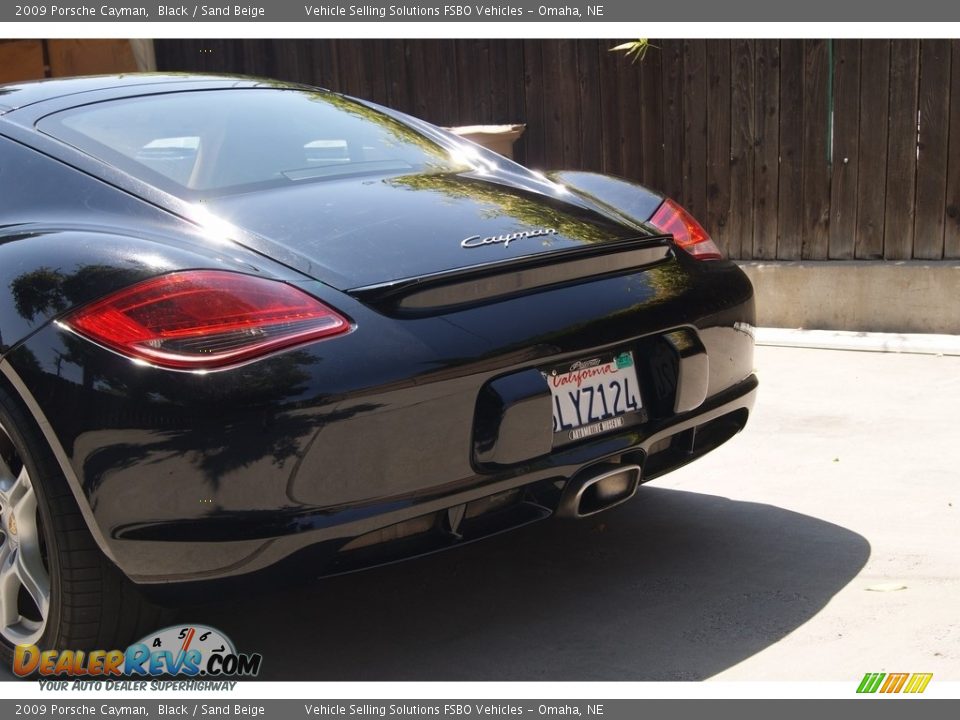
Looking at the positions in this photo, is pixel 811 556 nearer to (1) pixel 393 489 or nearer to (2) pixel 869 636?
(2) pixel 869 636

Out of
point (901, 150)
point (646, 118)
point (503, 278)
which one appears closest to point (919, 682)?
point (503, 278)

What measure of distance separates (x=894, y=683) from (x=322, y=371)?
1.53 m

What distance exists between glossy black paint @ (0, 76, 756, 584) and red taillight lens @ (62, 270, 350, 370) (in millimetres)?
36

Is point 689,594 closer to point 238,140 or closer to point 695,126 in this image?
point 238,140

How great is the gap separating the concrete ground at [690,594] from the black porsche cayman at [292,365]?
39 cm

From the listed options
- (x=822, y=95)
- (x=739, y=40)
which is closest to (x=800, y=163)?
(x=822, y=95)

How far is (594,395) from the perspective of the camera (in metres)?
2.88

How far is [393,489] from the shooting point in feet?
8.46

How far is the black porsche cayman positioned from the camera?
2490 millimetres

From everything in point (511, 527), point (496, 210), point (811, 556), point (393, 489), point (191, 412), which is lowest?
point (811, 556)

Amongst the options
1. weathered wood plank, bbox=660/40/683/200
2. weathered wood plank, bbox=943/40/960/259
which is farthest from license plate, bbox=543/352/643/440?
weathered wood plank, bbox=660/40/683/200

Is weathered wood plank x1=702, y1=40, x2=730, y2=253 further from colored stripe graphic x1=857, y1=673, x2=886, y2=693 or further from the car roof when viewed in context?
colored stripe graphic x1=857, y1=673, x2=886, y2=693

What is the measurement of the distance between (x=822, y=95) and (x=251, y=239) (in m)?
4.95

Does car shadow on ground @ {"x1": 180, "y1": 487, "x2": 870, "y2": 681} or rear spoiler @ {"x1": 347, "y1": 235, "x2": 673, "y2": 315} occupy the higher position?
rear spoiler @ {"x1": 347, "y1": 235, "x2": 673, "y2": 315}
